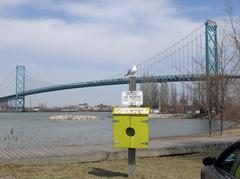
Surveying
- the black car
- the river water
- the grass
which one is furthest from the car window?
the river water

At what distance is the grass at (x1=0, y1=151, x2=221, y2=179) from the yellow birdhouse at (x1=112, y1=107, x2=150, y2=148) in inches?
29.3

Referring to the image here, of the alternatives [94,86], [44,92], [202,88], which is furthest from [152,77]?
[202,88]

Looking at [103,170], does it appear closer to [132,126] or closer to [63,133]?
[132,126]

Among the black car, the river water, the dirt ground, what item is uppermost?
the black car

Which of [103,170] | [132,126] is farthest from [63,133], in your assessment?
[132,126]

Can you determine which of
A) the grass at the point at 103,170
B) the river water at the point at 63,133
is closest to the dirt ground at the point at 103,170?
the grass at the point at 103,170

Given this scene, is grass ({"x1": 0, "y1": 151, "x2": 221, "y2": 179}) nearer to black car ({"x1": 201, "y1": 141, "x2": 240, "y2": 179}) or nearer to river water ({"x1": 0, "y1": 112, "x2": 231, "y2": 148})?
black car ({"x1": 201, "y1": 141, "x2": 240, "y2": 179})

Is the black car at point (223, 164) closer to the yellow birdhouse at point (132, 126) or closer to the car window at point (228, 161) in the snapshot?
the car window at point (228, 161)

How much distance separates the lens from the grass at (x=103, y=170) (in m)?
9.50

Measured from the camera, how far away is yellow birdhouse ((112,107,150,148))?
30.3 feet

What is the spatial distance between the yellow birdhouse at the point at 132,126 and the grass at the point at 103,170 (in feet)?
2.44

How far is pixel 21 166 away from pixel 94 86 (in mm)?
62005

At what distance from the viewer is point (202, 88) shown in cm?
2541

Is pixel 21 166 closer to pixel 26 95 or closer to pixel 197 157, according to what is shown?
pixel 197 157
